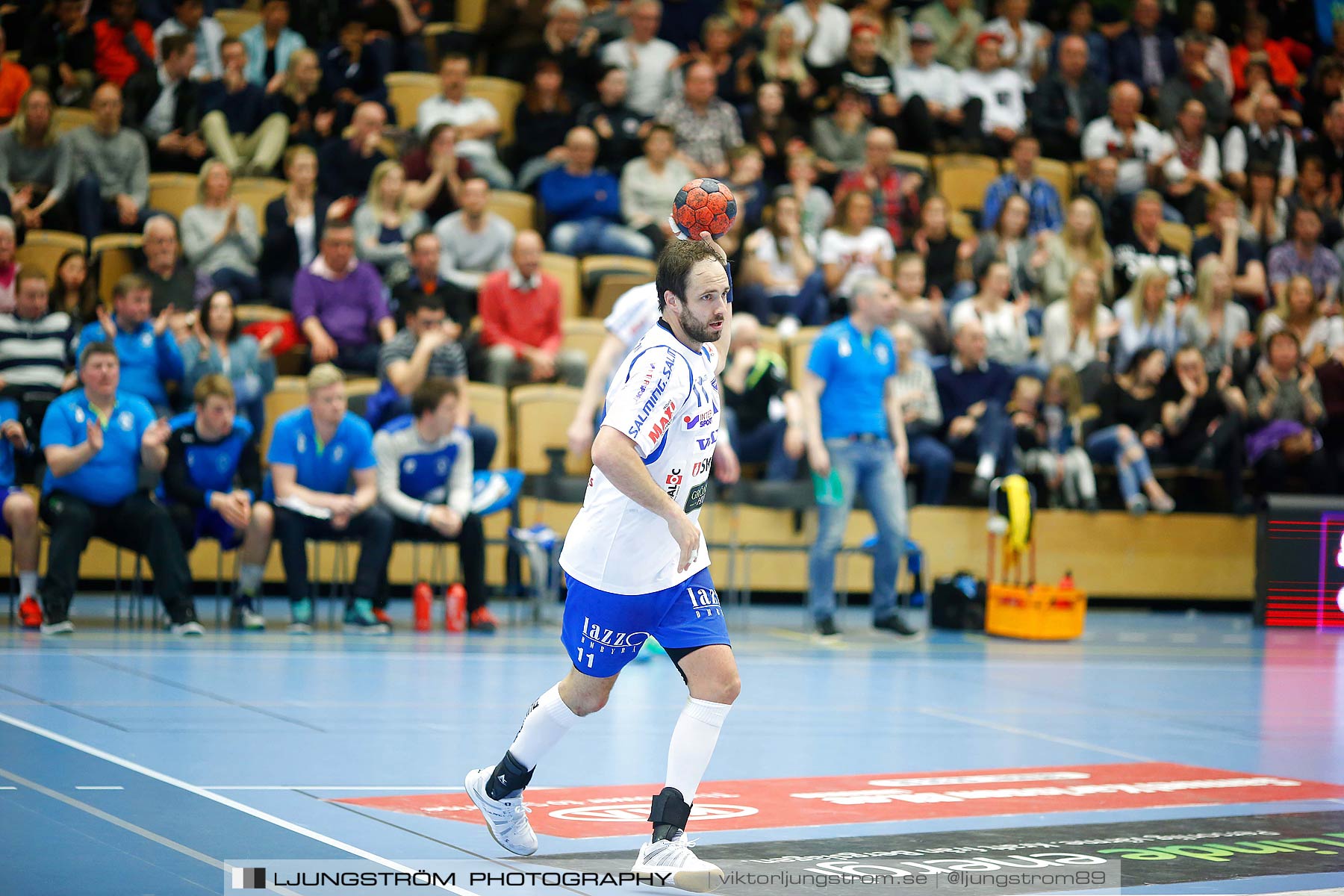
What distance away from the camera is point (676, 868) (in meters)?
4.42

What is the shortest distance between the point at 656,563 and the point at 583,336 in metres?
8.30

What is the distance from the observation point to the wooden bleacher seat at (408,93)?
15102 millimetres

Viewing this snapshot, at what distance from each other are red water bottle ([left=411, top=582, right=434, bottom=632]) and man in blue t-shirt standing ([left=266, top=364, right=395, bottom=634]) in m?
0.29

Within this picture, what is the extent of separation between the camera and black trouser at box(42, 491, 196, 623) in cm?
962

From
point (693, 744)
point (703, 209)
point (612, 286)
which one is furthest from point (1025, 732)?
point (612, 286)

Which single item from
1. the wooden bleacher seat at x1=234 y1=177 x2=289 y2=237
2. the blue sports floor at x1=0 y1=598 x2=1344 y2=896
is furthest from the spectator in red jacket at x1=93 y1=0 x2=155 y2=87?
the blue sports floor at x1=0 y1=598 x2=1344 y2=896

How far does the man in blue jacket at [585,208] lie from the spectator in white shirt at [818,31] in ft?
11.0

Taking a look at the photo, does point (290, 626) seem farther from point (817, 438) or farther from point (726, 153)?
point (726, 153)

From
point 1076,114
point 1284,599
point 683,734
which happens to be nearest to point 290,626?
point 683,734

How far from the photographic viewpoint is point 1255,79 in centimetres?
1748

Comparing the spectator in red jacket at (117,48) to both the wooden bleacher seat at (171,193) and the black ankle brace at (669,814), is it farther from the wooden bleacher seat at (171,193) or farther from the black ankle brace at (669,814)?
the black ankle brace at (669,814)

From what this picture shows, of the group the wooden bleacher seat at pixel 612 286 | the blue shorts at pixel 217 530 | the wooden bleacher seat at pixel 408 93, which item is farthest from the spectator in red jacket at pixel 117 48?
the blue shorts at pixel 217 530

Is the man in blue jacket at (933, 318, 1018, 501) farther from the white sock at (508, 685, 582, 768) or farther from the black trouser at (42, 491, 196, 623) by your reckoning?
the white sock at (508, 685, 582, 768)

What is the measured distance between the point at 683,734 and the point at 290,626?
6300mm
